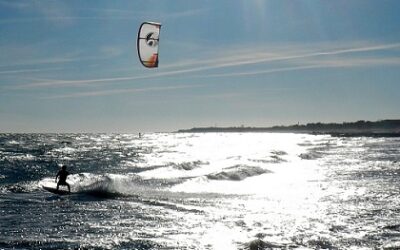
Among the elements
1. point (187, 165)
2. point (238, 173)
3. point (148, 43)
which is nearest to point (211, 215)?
point (148, 43)

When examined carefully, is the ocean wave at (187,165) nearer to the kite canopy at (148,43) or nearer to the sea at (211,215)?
the sea at (211,215)

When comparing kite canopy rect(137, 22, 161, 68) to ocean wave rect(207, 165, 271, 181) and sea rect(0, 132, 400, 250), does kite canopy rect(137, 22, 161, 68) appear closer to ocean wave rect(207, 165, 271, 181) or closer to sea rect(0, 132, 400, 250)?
sea rect(0, 132, 400, 250)

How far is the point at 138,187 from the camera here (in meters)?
26.7

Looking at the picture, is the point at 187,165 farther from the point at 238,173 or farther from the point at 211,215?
the point at 211,215

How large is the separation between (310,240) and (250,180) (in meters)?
17.5

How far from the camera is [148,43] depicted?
13.7 metres

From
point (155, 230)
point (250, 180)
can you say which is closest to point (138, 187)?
point (250, 180)

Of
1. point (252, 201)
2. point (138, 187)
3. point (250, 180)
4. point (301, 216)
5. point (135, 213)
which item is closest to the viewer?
point (301, 216)

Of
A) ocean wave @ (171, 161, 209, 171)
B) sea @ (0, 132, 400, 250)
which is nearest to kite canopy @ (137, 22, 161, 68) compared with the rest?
sea @ (0, 132, 400, 250)

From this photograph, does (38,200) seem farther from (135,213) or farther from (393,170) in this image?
(393,170)

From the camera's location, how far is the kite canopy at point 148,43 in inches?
518

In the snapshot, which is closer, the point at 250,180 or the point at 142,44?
the point at 142,44

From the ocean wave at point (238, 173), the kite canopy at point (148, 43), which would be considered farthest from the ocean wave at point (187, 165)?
the kite canopy at point (148, 43)

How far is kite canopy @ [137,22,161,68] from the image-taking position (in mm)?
13164
